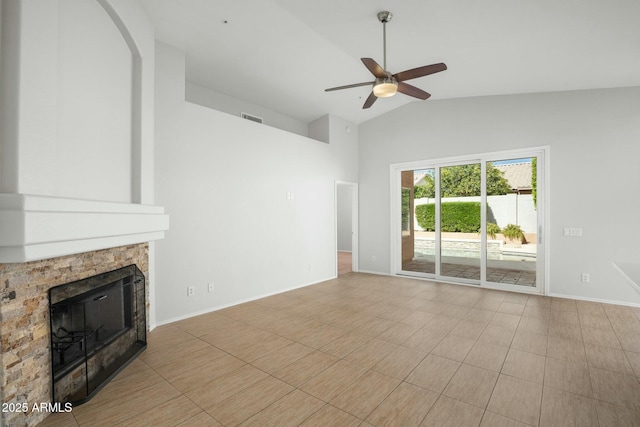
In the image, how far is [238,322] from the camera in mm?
3812

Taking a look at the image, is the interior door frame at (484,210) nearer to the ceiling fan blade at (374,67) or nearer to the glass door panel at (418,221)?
the glass door panel at (418,221)

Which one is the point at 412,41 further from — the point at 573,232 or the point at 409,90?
the point at 573,232

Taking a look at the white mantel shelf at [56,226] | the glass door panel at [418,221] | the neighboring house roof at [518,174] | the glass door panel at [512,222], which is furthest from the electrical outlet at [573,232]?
the white mantel shelf at [56,226]

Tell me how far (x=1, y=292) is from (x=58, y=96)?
1.32 metres

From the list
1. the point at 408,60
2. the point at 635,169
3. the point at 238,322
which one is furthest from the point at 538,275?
the point at 238,322

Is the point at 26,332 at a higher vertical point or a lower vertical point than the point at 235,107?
lower

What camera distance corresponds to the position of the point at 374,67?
3035 mm

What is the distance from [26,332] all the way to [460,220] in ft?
20.0

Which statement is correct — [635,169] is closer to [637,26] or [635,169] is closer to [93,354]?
[637,26]

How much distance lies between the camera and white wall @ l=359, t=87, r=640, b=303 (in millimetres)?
4352

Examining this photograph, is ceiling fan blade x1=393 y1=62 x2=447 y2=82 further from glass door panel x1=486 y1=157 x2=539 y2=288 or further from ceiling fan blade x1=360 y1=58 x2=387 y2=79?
glass door panel x1=486 y1=157 x2=539 y2=288

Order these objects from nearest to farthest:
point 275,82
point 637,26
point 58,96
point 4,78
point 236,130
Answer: point 4,78, point 58,96, point 637,26, point 236,130, point 275,82

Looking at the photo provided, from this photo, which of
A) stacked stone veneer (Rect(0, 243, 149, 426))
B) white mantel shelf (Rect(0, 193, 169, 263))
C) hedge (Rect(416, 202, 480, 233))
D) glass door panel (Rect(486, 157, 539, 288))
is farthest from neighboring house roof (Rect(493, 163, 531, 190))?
stacked stone veneer (Rect(0, 243, 149, 426))

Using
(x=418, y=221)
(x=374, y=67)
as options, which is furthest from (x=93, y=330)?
(x=418, y=221)
